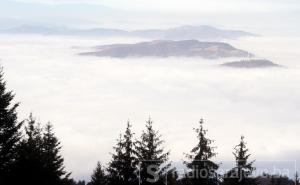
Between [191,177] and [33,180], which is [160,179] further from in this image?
[33,180]

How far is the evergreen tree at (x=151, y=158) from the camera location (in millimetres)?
36656

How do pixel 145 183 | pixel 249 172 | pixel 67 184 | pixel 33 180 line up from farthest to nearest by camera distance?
pixel 67 184, pixel 249 172, pixel 145 183, pixel 33 180

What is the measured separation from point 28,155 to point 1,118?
217cm

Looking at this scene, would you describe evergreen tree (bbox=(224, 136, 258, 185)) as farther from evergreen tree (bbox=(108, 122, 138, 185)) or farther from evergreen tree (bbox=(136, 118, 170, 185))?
evergreen tree (bbox=(108, 122, 138, 185))

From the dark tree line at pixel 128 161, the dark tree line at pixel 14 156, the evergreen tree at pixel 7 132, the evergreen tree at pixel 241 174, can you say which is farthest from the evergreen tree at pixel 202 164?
the evergreen tree at pixel 7 132

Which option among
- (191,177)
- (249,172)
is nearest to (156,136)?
(191,177)

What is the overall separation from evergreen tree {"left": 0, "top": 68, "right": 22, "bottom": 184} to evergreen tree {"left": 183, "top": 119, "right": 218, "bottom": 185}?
11.3 metres

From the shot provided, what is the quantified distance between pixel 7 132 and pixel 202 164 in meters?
12.4

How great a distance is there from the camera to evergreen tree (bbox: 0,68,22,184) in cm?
3019

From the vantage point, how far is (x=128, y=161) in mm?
36594

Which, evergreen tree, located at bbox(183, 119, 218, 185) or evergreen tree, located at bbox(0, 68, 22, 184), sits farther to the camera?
evergreen tree, located at bbox(183, 119, 218, 185)

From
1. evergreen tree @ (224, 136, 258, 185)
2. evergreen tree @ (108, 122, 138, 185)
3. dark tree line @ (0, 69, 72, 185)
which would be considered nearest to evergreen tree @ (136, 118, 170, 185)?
evergreen tree @ (108, 122, 138, 185)

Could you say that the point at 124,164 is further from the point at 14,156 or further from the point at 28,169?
the point at 28,169

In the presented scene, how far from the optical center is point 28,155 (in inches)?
1197
